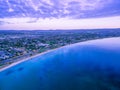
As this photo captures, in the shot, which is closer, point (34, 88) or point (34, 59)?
point (34, 88)

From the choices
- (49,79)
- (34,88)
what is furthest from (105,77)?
(34,88)

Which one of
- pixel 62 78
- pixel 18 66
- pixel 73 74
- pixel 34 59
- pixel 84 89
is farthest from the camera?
pixel 34 59

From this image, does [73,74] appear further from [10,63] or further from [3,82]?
[10,63]

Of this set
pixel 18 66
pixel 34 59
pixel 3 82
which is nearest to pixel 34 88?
pixel 3 82

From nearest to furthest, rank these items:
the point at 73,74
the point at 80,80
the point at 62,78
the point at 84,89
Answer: the point at 84,89 < the point at 80,80 < the point at 62,78 < the point at 73,74

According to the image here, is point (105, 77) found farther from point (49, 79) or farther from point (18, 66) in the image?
point (18, 66)

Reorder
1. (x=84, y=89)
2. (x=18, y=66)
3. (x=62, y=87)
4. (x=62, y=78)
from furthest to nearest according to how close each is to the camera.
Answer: (x=18, y=66) < (x=62, y=78) < (x=62, y=87) < (x=84, y=89)

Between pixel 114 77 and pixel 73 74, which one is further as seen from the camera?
pixel 73 74

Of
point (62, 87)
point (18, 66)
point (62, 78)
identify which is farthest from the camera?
point (18, 66)
